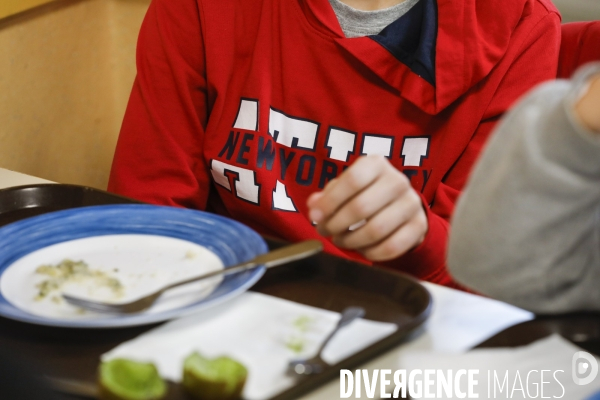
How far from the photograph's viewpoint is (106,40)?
163cm

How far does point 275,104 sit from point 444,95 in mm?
270

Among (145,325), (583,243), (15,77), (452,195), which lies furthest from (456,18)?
(15,77)

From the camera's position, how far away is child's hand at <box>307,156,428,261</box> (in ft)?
2.17

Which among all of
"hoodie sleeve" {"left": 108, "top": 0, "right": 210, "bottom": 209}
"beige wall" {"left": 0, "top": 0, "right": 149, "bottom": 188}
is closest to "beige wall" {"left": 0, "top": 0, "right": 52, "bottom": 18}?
"beige wall" {"left": 0, "top": 0, "right": 149, "bottom": 188}

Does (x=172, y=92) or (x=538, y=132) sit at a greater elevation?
(x=538, y=132)

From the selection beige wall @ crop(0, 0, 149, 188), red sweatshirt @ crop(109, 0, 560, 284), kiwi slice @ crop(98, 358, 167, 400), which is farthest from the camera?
beige wall @ crop(0, 0, 149, 188)

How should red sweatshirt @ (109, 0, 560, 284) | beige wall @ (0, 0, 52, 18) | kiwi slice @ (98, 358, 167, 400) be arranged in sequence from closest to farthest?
1. kiwi slice @ (98, 358, 167, 400)
2. red sweatshirt @ (109, 0, 560, 284)
3. beige wall @ (0, 0, 52, 18)

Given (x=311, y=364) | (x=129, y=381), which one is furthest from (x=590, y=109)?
(x=129, y=381)

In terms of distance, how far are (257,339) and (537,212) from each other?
0.87 feet

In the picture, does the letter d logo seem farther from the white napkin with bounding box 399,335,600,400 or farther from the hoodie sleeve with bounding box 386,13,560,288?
the hoodie sleeve with bounding box 386,13,560,288

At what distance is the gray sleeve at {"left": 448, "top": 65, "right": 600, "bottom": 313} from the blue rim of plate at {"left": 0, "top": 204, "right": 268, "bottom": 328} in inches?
8.1

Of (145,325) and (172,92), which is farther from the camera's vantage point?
(172,92)

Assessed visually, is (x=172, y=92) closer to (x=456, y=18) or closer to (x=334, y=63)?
(x=334, y=63)

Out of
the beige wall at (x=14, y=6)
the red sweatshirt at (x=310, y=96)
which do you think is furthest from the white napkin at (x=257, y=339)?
the beige wall at (x=14, y=6)
